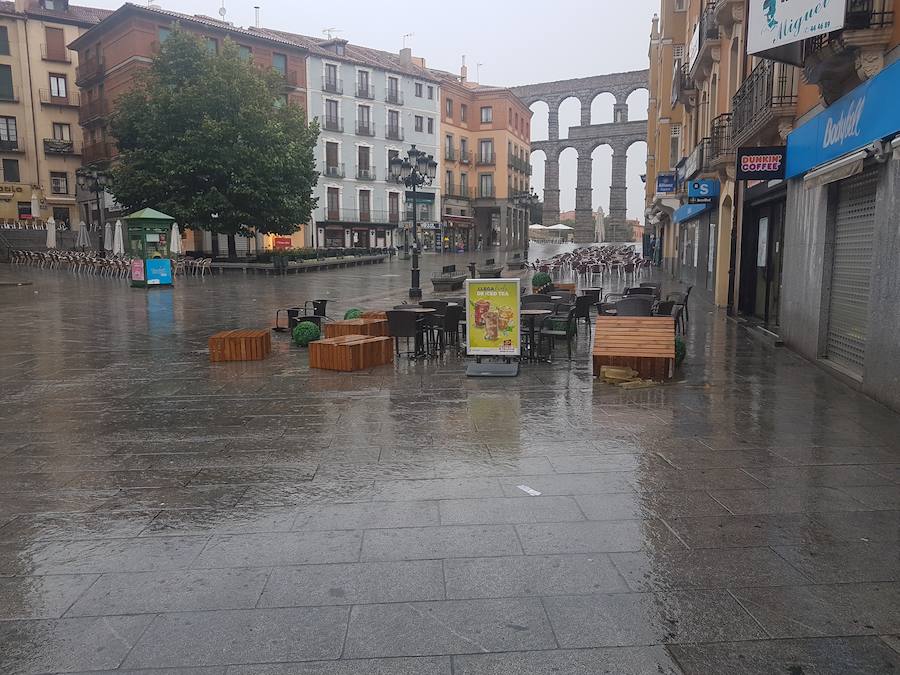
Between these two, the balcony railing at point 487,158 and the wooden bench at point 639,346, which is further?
the balcony railing at point 487,158

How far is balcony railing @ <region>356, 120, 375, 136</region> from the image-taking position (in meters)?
52.4

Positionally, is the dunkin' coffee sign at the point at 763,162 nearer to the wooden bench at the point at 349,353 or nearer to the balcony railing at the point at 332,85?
the wooden bench at the point at 349,353

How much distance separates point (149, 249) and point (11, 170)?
103ft

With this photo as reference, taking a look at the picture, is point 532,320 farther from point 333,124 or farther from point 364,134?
point 364,134

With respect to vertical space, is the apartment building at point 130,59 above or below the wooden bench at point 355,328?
above

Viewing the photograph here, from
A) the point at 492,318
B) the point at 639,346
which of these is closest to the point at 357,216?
the point at 492,318

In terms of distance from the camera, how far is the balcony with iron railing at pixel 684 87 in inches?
890

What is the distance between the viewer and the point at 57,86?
48.2 m

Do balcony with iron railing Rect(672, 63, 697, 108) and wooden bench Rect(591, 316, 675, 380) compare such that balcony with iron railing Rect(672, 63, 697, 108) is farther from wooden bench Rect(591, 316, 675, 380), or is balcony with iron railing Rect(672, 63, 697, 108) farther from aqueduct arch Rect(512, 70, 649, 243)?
aqueduct arch Rect(512, 70, 649, 243)

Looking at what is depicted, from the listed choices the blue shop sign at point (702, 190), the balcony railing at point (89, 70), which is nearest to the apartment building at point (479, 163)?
the balcony railing at point (89, 70)

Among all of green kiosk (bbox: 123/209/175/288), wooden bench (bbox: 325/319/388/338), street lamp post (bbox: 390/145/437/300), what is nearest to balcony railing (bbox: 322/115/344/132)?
green kiosk (bbox: 123/209/175/288)

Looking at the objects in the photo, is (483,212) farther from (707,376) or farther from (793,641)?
(793,641)

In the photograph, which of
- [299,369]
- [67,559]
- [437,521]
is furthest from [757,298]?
[67,559]

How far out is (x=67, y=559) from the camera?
3779mm
